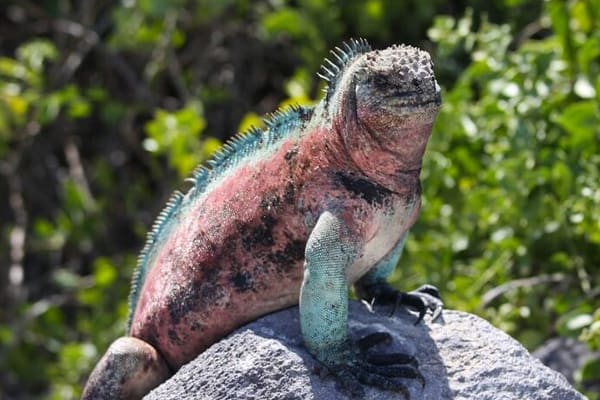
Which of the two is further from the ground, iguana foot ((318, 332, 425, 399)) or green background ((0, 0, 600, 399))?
iguana foot ((318, 332, 425, 399))

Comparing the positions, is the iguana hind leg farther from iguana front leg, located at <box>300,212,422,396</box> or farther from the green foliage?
the green foliage

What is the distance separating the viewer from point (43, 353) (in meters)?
8.10

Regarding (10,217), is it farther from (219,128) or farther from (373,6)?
(373,6)

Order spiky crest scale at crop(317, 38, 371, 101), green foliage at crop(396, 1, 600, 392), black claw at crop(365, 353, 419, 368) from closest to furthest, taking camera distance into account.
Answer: black claw at crop(365, 353, 419, 368), spiky crest scale at crop(317, 38, 371, 101), green foliage at crop(396, 1, 600, 392)

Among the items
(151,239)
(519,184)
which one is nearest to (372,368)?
(151,239)

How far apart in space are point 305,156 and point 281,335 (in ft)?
1.91

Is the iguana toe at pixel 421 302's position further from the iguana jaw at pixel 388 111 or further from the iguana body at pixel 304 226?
the iguana jaw at pixel 388 111

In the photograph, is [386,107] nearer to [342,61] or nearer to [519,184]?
[342,61]

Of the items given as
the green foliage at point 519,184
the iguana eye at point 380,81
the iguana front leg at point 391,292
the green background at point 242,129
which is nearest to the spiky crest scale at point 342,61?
the iguana eye at point 380,81

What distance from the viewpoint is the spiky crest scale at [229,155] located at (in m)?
3.63

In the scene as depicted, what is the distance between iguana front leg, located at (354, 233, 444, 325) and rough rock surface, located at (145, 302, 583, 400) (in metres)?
0.19

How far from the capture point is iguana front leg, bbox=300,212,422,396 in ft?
10.8

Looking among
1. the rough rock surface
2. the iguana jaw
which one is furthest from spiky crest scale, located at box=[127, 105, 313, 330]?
the rough rock surface

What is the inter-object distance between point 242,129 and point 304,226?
9.08 ft
